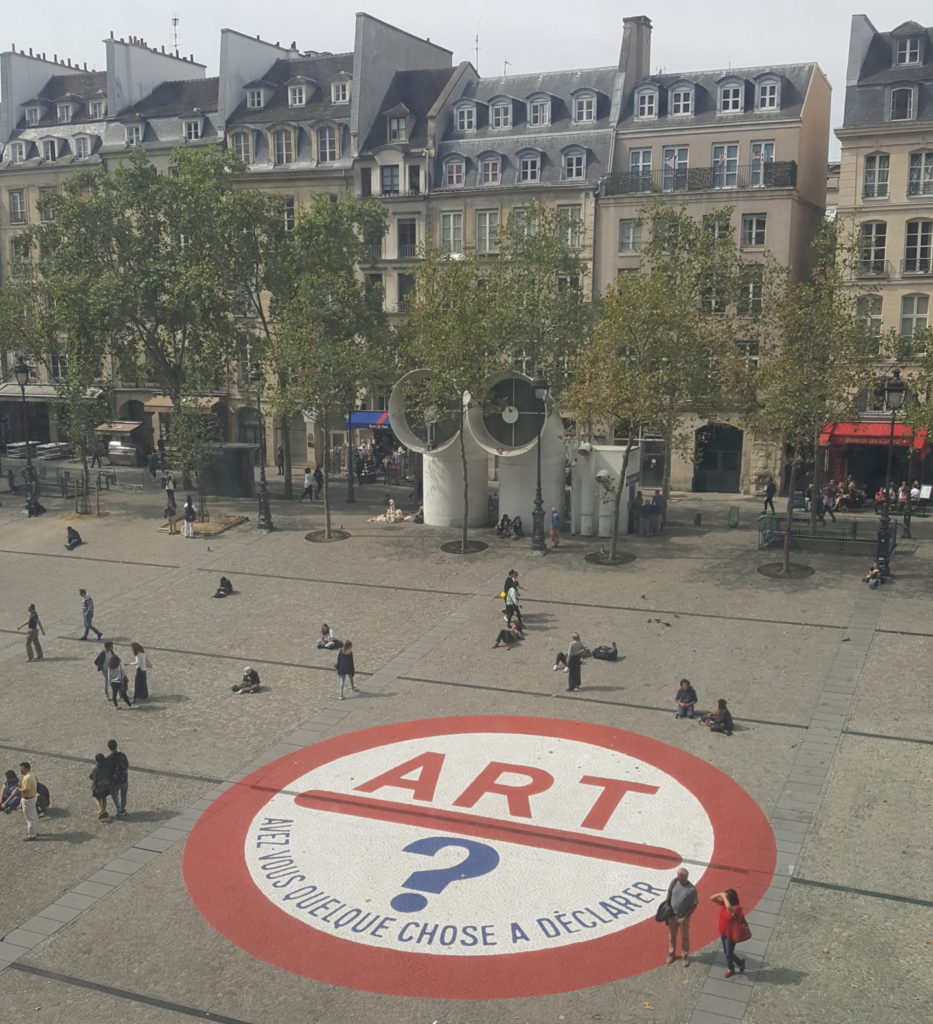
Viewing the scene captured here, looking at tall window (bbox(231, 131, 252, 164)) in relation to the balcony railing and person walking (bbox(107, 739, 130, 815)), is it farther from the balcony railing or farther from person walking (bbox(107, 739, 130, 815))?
person walking (bbox(107, 739, 130, 815))

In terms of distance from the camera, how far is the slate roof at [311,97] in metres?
59.6

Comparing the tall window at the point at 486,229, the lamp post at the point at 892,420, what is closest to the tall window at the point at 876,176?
the lamp post at the point at 892,420

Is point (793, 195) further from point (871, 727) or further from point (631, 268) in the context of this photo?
point (871, 727)

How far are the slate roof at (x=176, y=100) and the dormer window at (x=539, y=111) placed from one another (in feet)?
66.1

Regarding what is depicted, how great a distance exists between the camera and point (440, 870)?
17.4 meters

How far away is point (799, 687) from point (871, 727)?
248 cm

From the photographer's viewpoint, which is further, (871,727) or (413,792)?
(871,727)

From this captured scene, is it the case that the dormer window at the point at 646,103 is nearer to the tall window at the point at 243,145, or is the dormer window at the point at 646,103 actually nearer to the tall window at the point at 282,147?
the tall window at the point at 282,147

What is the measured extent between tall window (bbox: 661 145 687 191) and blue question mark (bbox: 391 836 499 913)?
39.7 metres

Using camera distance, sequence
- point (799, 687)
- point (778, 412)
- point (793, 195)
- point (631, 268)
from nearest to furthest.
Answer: point (799, 687) < point (778, 412) < point (793, 195) < point (631, 268)

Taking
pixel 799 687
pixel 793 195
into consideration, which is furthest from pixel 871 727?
pixel 793 195

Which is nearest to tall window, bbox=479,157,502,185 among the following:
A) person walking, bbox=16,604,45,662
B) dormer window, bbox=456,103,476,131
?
dormer window, bbox=456,103,476,131

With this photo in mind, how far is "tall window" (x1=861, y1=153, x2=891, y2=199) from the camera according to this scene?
1832 inches

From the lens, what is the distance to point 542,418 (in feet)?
133
